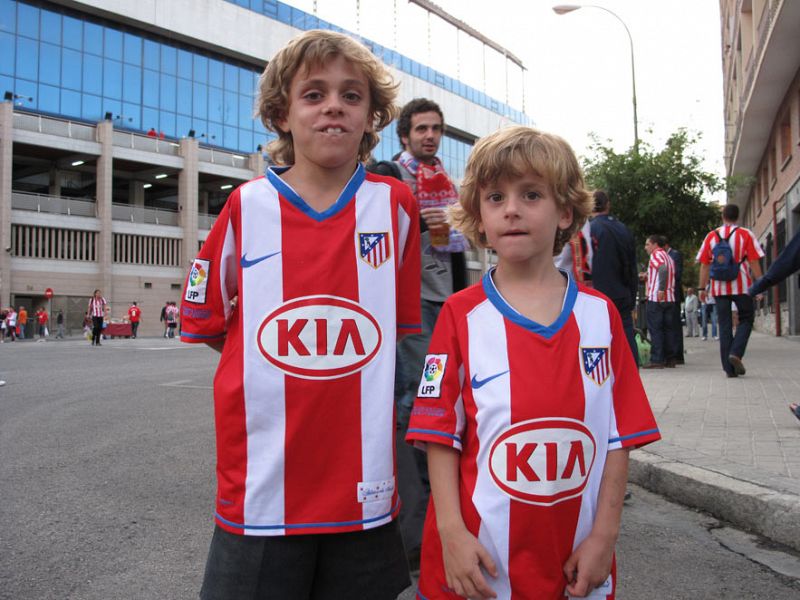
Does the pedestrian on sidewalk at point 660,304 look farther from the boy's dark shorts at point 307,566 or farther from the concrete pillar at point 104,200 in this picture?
the concrete pillar at point 104,200

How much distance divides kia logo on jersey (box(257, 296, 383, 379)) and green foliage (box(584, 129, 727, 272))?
15.9m

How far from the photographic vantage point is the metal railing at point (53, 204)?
131 ft

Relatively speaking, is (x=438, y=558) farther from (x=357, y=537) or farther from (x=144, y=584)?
(x=144, y=584)

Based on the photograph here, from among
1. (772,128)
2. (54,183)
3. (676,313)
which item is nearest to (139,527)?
(676,313)

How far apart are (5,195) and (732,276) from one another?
123ft

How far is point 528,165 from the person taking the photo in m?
1.85

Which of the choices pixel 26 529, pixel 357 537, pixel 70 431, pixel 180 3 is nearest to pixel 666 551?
pixel 357 537

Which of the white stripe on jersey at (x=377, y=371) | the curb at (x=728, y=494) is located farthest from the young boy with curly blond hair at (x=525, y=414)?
the curb at (x=728, y=494)

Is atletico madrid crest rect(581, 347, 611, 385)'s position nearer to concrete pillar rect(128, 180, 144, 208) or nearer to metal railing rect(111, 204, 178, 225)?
metal railing rect(111, 204, 178, 225)

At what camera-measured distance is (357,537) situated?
190 centimetres

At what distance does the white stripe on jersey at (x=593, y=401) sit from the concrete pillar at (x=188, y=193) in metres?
46.2

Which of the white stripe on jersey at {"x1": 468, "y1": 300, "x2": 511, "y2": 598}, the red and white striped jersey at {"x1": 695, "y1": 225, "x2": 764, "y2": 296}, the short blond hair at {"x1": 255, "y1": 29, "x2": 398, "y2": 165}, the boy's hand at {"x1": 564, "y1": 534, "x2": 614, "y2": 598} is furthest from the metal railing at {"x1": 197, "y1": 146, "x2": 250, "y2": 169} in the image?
the boy's hand at {"x1": 564, "y1": 534, "x2": 614, "y2": 598}

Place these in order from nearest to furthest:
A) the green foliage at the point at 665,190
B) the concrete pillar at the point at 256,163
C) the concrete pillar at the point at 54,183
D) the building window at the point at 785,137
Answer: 1. the green foliage at the point at 665,190
2. the building window at the point at 785,137
3. the concrete pillar at the point at 54,183
4. the concrete pillar at the point at 256,163

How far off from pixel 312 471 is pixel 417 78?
201ft
